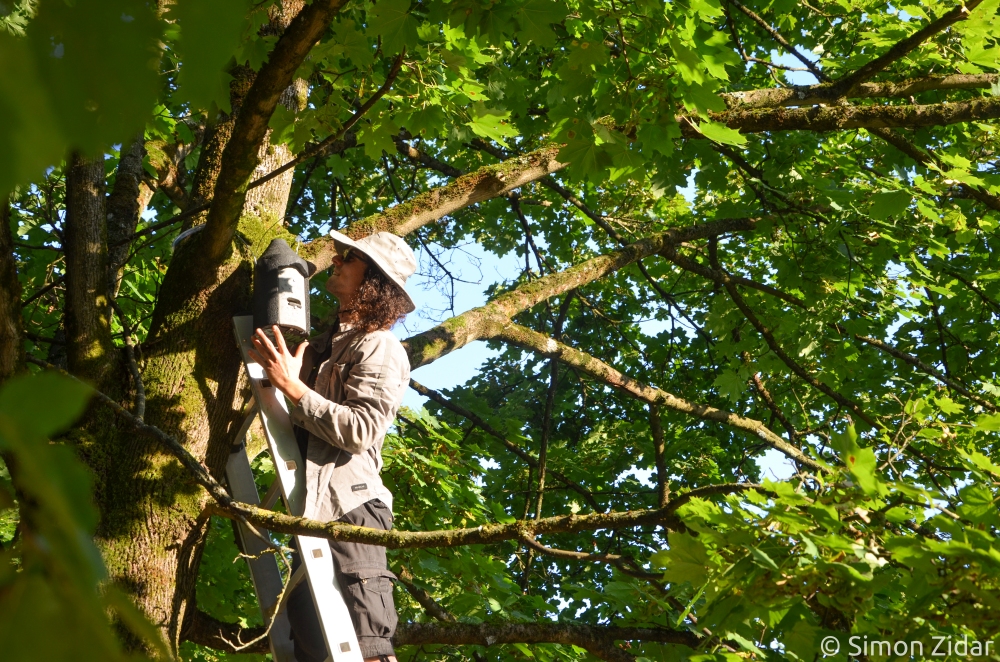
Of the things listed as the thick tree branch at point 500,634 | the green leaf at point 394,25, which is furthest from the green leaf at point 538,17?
the thick tree branch at point 500,634

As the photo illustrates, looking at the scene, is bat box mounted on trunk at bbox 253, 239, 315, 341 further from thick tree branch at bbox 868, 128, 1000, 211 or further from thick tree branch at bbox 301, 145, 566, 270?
thick tree branch at bbox 868, 128, 1000, 211

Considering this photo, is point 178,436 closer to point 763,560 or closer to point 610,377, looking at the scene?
point 763,560

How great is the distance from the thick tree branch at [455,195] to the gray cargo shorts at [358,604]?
1.21 metres

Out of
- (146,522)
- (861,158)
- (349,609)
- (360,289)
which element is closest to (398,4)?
(360,289)

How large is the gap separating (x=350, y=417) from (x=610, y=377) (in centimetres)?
198

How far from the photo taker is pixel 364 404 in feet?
9.14

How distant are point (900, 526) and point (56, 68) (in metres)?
1.93

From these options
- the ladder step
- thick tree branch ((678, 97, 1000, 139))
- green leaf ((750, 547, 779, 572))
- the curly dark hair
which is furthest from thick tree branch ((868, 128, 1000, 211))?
the ladder step

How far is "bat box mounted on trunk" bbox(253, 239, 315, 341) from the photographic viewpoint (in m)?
2.68

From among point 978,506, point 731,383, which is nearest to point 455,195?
point 978,506

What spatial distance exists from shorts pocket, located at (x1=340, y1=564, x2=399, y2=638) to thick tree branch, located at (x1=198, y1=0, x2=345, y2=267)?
110cm

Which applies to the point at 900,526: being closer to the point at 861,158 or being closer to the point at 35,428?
the point at 35,428

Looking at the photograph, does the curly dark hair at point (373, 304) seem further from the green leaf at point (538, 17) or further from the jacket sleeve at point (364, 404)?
the green leaf at point (538, 17)

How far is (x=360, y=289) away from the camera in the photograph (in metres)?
3.15
